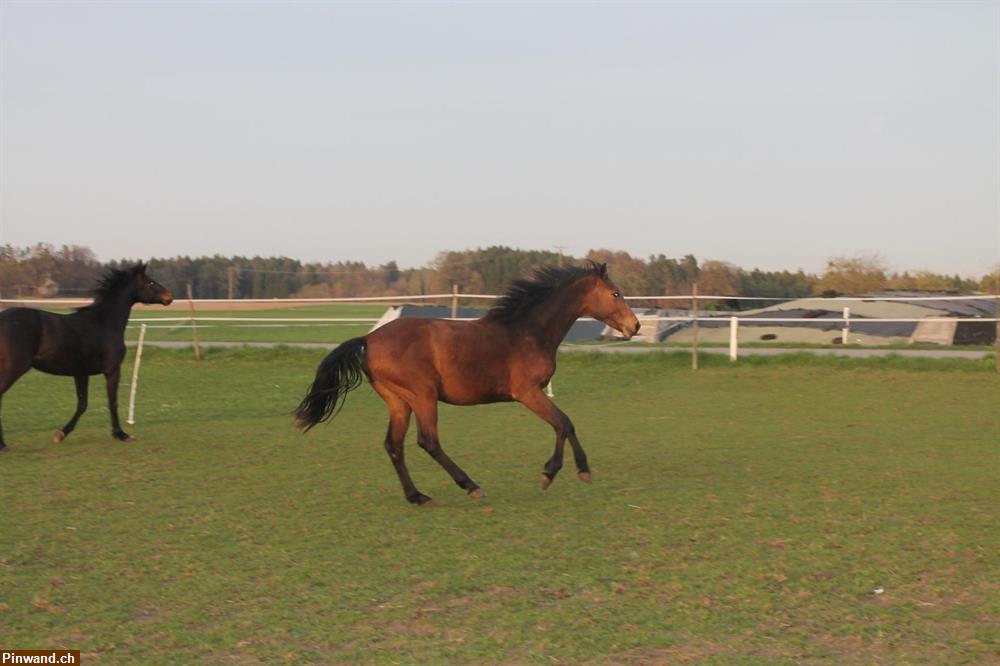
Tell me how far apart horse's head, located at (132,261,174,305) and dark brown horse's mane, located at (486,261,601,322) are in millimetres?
4729

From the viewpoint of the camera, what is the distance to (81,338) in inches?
381

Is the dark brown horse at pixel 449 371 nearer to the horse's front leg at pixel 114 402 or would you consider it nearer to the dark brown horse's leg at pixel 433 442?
the dark brown horse's leg at pixel 433 442

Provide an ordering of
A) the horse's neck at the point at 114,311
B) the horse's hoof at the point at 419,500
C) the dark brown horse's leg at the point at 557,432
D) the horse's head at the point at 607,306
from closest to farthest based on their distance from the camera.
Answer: the horse's hoof at the point at 419,500 → the dark brown horse's leg at the point at 557,432 → the horse's head at the point at 607,306 → the horse's neck at the point at 114,311

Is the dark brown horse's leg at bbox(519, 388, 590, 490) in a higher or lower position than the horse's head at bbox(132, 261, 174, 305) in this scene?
lower

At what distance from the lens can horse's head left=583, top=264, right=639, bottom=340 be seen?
8.01m

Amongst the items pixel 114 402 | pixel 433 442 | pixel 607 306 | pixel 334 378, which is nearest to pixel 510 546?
pixel 433 442

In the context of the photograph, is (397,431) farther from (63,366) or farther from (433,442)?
(63,366)

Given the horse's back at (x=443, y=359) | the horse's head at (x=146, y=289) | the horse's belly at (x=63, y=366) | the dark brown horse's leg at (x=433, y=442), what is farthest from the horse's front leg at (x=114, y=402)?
the dark brown horse's leg at (x=433, y=442)

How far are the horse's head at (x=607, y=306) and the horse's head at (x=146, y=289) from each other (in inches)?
206

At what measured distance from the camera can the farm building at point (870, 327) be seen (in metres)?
25.5

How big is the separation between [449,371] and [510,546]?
1.84 meters

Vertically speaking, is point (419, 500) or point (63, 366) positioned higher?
point (63, 366)

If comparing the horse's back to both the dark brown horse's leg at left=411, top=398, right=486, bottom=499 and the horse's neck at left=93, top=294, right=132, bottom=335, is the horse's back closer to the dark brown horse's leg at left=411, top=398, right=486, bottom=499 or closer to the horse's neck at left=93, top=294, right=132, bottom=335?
the dark brown horse's leg at left=411, top=398, right=486, bottom=499

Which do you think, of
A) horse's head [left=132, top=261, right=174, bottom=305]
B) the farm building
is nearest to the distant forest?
the farm building
